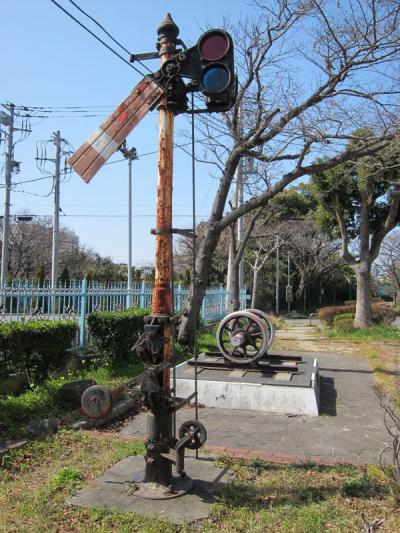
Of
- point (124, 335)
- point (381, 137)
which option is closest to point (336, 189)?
point (381, 137)

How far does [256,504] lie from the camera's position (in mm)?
4074

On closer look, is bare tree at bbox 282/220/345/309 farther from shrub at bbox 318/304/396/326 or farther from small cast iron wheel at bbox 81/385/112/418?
small cast iron wheel at bbox 81/385/112/418

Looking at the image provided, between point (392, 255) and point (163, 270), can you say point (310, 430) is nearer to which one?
point (163, 270)

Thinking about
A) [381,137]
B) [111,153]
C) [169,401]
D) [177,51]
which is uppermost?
[381,137]

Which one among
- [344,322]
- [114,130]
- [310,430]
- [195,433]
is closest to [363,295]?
[344,322]

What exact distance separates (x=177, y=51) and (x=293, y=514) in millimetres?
3933

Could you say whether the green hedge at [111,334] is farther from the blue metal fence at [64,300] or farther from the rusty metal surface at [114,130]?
the rusty metal surface at [114,130]

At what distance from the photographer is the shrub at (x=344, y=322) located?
1952 centimetres

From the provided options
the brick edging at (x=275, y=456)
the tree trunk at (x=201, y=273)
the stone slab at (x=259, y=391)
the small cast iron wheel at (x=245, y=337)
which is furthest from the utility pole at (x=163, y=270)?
the tree trunk at (x=201, y=273)

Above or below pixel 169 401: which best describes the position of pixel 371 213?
above

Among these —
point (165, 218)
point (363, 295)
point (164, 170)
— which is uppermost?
point (164, 170)

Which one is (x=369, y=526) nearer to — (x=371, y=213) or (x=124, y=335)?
(x=124, y=335)

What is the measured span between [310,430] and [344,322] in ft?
47.4

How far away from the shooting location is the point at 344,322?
20234 mm
